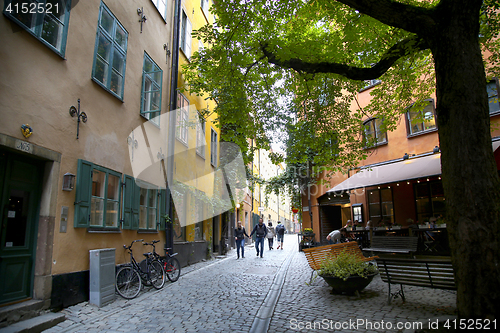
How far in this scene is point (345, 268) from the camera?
6.34 m

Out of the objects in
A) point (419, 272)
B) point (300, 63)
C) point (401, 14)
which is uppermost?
point (300, 63)

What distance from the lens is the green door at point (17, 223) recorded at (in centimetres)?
496

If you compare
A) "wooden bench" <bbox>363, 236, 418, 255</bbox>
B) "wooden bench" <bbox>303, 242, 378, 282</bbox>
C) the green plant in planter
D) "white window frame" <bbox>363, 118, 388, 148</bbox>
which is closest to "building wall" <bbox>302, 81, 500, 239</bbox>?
"white window frame" <bbox>363, 118, 388, 148</bbox>

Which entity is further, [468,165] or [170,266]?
[170,266]

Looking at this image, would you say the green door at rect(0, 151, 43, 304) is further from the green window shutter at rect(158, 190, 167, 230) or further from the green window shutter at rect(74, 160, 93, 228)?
the green window shutter at rect(158, 190, 167, 230)

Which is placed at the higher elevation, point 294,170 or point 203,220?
point 294,170

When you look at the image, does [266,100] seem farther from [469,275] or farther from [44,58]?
[469,275]

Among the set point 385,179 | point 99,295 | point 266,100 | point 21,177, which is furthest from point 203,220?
point 21,177

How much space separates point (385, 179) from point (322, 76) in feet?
16.7

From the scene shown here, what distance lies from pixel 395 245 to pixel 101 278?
7490 millimetres

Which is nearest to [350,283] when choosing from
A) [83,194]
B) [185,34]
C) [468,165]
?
[468,165]

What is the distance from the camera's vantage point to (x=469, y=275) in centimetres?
347

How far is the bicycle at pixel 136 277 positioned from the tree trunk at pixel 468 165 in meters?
5.87

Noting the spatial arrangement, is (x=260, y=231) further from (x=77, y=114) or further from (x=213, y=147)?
(x=77, y=114)
